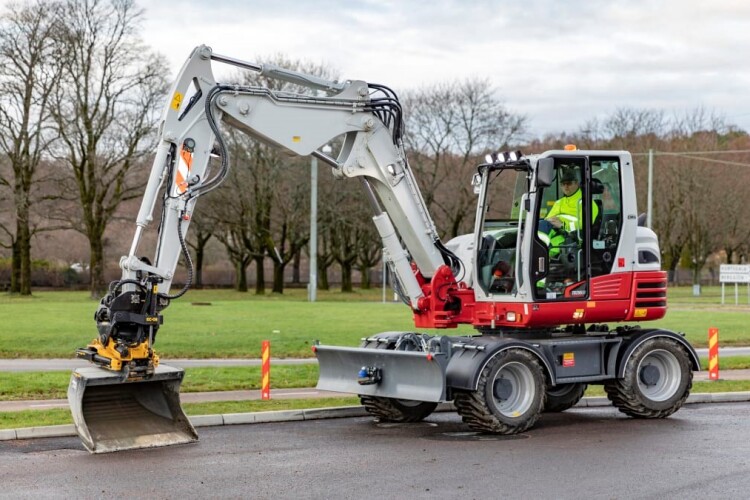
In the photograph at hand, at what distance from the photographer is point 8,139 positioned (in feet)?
181

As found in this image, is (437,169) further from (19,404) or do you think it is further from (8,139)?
(19,404)

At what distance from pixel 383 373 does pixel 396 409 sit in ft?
2.83

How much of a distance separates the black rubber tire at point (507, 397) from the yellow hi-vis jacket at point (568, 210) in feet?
6.13

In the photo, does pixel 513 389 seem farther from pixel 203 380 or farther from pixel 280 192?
pixel 280 192

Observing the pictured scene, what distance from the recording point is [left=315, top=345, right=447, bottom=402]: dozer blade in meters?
12.7

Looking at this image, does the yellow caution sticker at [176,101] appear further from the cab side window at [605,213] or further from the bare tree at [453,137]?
the bare tree at [453,137]

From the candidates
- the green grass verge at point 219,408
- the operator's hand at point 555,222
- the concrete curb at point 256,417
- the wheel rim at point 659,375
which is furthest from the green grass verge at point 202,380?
the operator's hand at point 555,222

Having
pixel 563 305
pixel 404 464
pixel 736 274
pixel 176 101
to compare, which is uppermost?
pixel 176 101

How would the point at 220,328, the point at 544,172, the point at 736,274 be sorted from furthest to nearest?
the point at 736,274
the point at 220,328
the point at 544,172

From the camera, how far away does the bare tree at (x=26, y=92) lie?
171 feet

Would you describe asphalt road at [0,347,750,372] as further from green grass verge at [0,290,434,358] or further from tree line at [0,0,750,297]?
tree line at [0,0,750,297]

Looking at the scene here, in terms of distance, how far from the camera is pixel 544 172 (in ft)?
43.2

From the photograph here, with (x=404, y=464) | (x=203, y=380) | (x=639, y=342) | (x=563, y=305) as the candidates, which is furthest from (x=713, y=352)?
(x=404, y=464)

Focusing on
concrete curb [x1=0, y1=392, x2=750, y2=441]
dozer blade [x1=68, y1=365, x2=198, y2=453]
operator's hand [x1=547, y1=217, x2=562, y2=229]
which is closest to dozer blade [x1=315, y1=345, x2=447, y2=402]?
concrete curb [x1=0, y1=392, x2=750, y2=441]
